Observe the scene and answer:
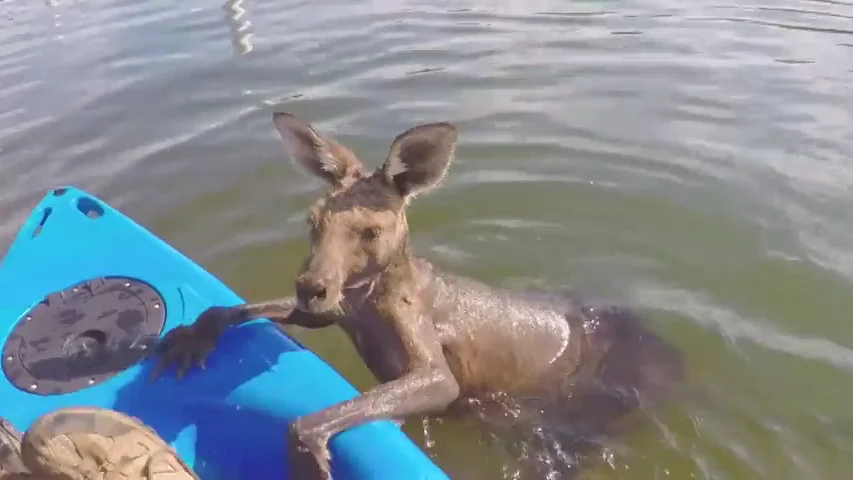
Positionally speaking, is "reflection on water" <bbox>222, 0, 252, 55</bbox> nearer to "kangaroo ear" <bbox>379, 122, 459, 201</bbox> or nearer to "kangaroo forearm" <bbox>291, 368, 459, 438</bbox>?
"kangaroo ear" <bbox>379, 122, 459, 201</bbox>

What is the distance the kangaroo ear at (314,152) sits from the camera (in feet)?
12.6

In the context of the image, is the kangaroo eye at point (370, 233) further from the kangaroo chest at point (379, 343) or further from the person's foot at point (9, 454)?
the person's foot at point (9, 454)

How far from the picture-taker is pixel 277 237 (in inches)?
265

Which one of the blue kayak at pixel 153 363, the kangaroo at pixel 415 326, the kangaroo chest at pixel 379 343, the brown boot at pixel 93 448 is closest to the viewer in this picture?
the brown boot at pixel 93 448

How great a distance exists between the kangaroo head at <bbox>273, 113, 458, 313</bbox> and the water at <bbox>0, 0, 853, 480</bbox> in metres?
1.67

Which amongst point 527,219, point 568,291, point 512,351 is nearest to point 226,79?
point 527,219

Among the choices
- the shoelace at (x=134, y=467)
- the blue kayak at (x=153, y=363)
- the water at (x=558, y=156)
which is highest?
the shoelace at (x=134, y=467)

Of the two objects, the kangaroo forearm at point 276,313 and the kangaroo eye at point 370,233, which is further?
the kangaroo forearm at point 276,313

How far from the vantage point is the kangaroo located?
141 inches

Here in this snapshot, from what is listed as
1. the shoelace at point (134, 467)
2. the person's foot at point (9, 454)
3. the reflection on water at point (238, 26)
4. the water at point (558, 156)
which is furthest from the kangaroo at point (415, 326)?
the reflection on water at point (238, 26)

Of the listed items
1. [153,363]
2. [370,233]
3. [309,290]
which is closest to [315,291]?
[309,290]

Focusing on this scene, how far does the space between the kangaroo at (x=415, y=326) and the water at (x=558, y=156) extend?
394mm

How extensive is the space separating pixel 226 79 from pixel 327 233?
6851mm

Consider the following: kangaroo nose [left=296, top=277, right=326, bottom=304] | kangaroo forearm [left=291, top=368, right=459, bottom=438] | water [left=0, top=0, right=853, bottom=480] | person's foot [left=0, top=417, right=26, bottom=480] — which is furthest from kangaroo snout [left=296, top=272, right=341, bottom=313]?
water [left=0, top=0, right=853, bottom=480]
